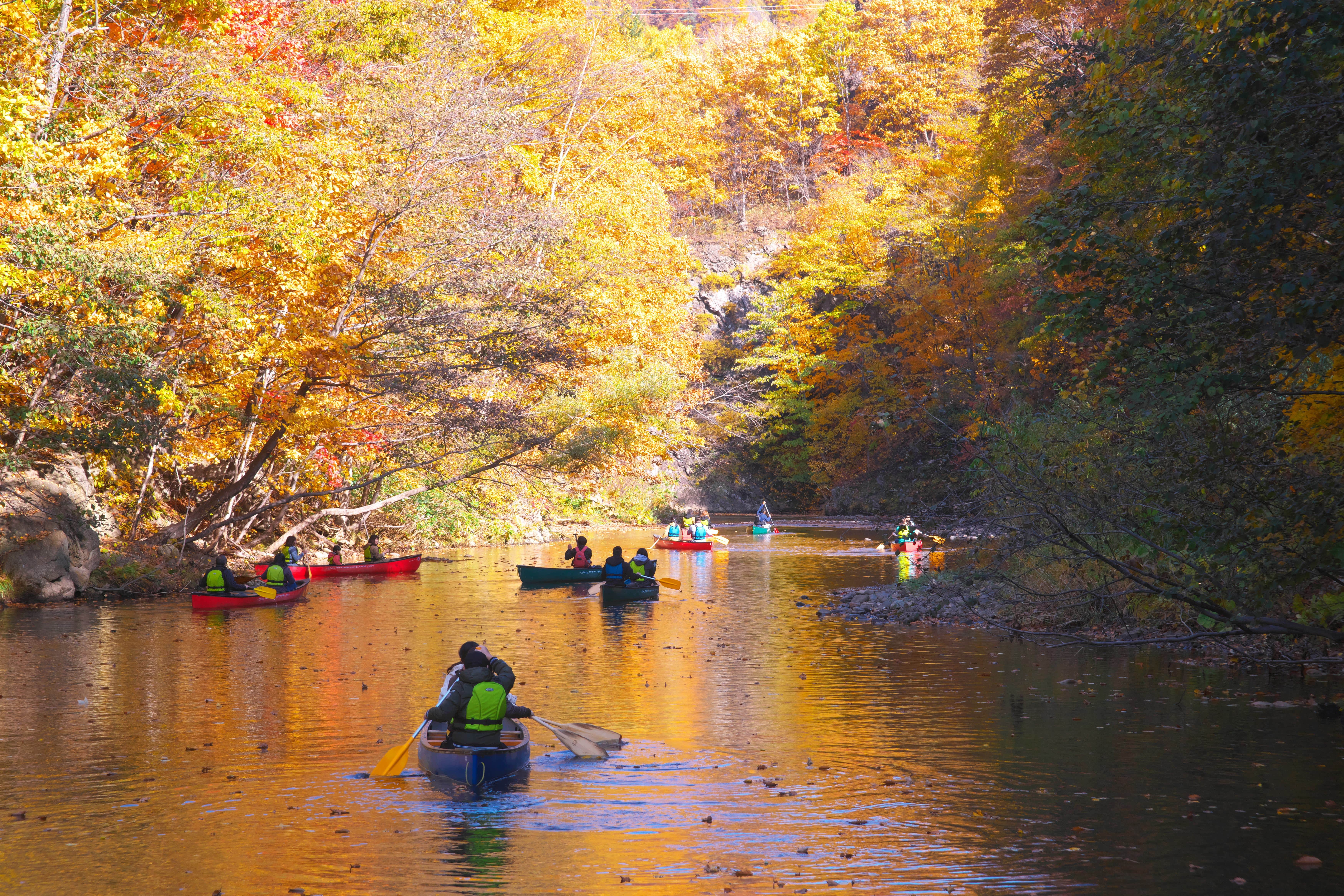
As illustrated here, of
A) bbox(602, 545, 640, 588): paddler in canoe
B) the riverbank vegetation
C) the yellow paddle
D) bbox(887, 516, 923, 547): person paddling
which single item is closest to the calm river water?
the yellow paddle

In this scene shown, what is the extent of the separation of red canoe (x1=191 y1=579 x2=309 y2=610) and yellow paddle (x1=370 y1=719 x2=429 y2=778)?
1485cm

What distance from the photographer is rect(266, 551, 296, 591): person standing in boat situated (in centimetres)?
2603

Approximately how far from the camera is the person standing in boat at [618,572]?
26406 millimetres

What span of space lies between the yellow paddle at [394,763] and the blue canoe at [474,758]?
0.53ft

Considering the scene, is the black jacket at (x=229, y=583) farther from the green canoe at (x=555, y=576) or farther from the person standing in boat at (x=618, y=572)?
the person standing in boat at (x=618, y=572)

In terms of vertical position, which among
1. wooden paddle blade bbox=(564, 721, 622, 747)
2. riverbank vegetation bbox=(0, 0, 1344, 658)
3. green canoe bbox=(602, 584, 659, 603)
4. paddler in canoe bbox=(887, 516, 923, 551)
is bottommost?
wooden paddle blade bbox=(564, 721, 622, 747)

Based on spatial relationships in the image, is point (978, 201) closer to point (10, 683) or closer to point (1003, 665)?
point (1003, 665)

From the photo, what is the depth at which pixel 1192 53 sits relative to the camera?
421 inches

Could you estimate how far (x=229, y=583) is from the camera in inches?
977

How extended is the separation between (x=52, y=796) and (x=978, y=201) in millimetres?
39937

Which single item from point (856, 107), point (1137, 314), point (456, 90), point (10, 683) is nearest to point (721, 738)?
point (1137, 314)

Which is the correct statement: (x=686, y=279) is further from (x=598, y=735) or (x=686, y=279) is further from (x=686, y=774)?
(x=686, y=774)

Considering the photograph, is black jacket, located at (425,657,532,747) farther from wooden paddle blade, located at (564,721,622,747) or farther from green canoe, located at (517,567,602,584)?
green canoe, located at (517,567,602,584)

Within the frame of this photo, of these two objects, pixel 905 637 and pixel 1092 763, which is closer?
pixel 1092 763
